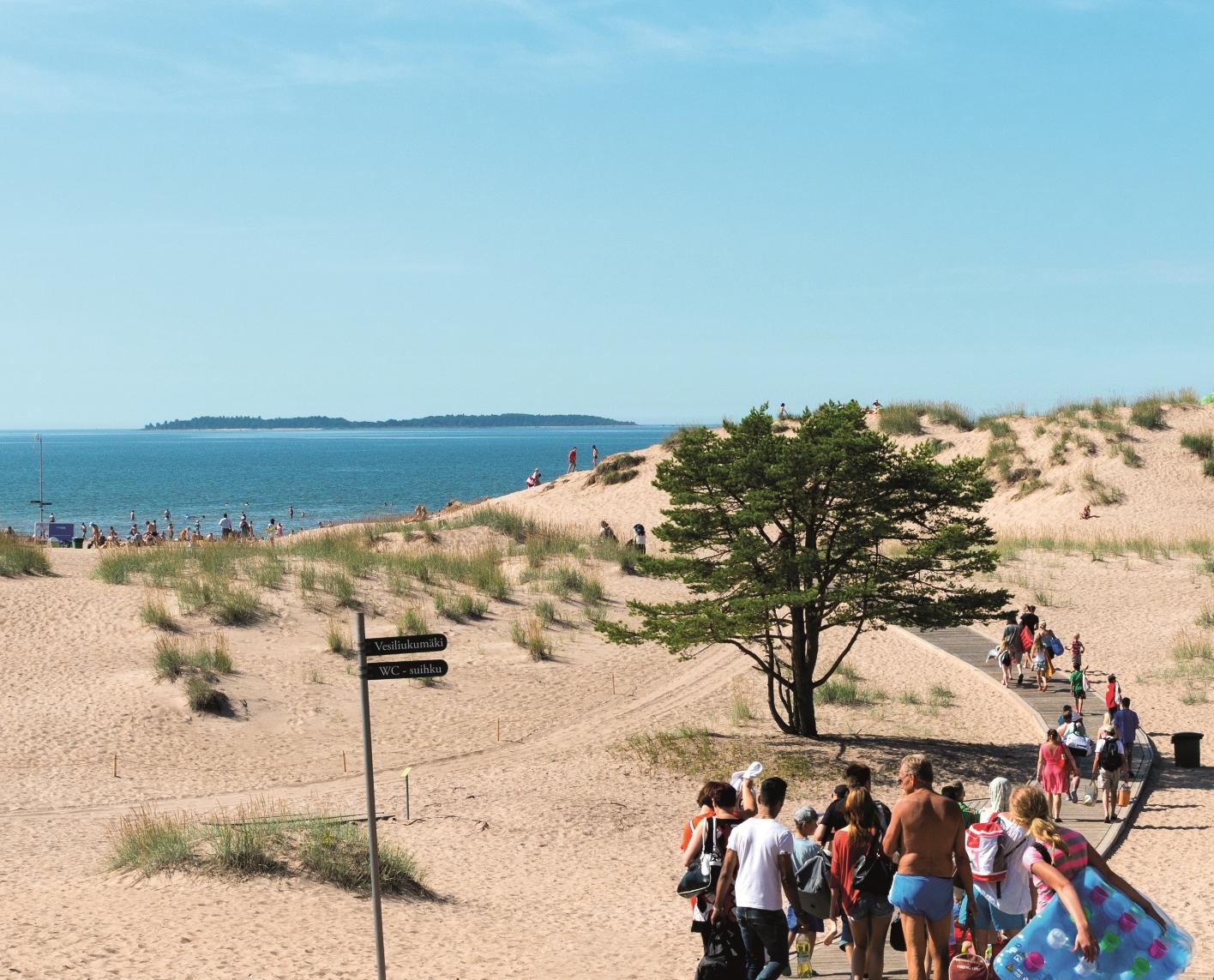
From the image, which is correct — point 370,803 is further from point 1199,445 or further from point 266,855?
point 1199,445

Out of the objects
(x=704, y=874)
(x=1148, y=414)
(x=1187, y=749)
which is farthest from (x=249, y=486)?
(x=704, y=874)

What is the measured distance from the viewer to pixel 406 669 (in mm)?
8992

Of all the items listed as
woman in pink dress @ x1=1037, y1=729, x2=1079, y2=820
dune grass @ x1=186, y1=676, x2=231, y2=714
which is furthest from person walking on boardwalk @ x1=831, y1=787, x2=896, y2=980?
dune grass @ x1=186, y1=676, x2=231, y2=714

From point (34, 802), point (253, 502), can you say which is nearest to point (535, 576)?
point (34, 802)

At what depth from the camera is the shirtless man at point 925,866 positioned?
327 inches

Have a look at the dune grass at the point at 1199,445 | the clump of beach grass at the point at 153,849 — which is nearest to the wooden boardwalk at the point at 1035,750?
the clump of beach grass at the point at 153,849

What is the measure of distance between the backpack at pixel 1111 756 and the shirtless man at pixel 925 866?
324 inches

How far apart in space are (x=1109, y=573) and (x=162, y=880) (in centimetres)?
3090

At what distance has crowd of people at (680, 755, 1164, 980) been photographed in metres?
8.27

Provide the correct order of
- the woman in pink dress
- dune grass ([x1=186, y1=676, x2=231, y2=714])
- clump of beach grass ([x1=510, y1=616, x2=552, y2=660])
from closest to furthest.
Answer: the woman in pink dress < dune grass ([x1=186, y1=676, x2=231, y2=714]) < clump of beach grass ([x1=510, y1=616, x2=552, y2=660])

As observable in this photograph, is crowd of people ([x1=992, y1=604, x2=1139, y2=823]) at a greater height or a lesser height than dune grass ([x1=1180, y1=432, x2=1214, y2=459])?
lesser

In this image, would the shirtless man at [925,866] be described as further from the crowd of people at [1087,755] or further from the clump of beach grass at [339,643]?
the clump of beach grass at [339,643]

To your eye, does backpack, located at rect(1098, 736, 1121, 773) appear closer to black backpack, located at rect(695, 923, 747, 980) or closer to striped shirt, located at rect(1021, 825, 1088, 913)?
black backpack, located at rect(695, 923, 747, 980)

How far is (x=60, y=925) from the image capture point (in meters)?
10.8
